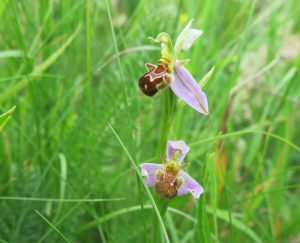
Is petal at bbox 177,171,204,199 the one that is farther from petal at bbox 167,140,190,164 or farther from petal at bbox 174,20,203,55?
petal at bbox 174,20,203,55

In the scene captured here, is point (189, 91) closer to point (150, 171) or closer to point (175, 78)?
point (175, 78)

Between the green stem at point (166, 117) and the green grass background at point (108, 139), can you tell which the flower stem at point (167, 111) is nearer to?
the green stem at point (166, 117)

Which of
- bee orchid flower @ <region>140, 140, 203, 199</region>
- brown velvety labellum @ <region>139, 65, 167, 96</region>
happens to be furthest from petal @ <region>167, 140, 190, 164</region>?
brown velvety labellum @ <region>139, 65, 167, 96</region>

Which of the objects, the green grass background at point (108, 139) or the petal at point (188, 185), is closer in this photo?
the petal at point (188, 185)

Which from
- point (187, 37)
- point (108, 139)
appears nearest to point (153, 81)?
point (187, 37)

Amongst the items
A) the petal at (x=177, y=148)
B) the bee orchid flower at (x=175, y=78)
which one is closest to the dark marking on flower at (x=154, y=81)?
the bee orchid flower at (x=175, y=78)

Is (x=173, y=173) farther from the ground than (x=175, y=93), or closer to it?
closer to it

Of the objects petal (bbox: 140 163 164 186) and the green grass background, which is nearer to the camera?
petal (bbox: 140 163 164 186)

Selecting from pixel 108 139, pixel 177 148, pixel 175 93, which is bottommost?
pixel 108 139
